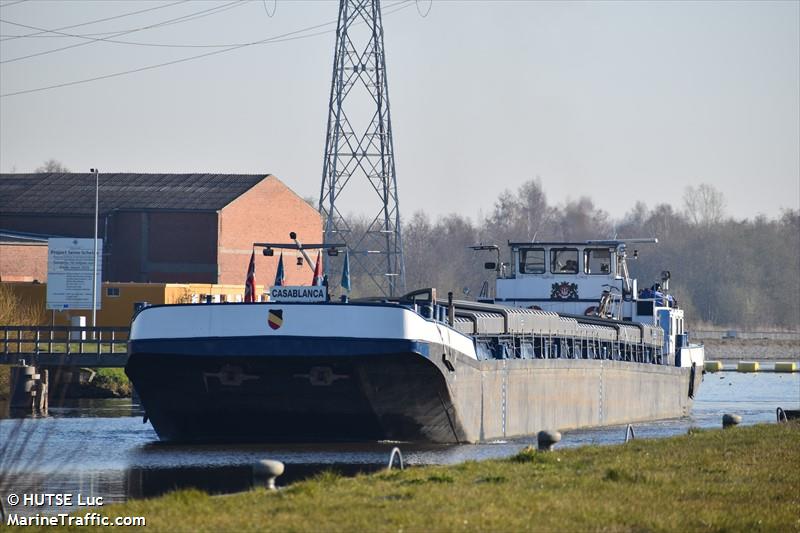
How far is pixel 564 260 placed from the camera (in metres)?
39.3

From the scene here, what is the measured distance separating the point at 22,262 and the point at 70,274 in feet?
49.4

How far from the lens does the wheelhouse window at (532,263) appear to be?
3925 centimetres

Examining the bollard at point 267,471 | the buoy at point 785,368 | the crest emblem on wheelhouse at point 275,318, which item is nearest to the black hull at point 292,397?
the crest emblem on wheelhouse at point 275,318

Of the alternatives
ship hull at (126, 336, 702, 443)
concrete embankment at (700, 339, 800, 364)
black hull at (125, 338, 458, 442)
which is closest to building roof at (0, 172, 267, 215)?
concrete embankment at (700, 339, 800, 364)

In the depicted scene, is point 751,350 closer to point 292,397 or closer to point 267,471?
point 292,397

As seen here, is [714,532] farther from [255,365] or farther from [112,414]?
Result: [112,414]

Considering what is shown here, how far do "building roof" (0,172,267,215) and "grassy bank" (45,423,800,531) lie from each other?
54.5m

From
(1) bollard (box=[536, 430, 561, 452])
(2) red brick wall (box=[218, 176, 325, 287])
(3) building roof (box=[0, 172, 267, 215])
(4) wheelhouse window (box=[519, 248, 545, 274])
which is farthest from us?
(3) building roof (box=[0, 172, 267, 215])

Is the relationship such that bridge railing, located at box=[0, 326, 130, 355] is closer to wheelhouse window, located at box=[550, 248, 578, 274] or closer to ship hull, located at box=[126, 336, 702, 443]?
wheelhouse window, located at box=[550, 248, 578, 274]

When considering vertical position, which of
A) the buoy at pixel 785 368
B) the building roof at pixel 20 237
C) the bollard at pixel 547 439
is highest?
the building roof at pixel 20 237

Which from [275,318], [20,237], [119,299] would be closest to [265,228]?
[20,237]

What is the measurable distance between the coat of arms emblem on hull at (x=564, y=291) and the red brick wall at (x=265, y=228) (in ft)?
99.7

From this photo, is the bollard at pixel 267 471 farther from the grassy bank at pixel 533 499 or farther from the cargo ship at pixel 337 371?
the cargo ship at pixel 337 371

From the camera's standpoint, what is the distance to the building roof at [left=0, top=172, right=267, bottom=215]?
71.3m
